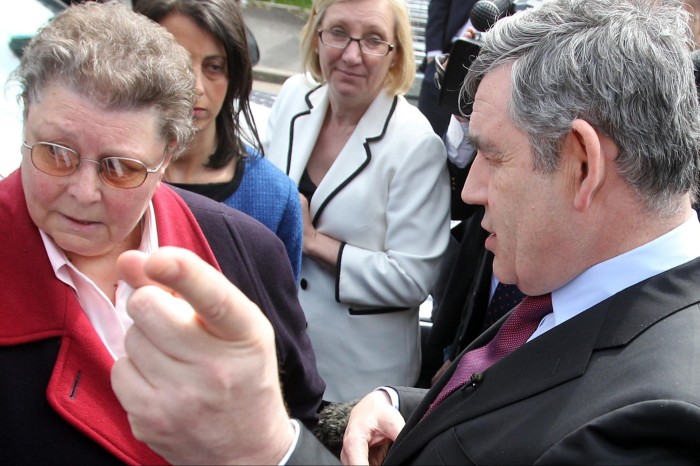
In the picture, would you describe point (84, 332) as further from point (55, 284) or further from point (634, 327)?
point (634, 327)

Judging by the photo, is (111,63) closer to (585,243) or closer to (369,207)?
(585,243)

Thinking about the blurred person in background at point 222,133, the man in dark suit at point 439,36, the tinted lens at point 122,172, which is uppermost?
the tinted lens at point 122,172

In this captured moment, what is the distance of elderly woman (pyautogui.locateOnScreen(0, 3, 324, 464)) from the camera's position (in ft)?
4.31

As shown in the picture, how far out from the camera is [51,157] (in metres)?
1.41

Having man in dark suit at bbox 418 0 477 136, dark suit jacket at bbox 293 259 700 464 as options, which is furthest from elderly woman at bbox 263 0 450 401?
man in dark suit at bbox 418 0 477 136

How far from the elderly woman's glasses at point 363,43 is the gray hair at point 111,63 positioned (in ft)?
3.84

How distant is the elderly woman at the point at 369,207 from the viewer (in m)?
2.50

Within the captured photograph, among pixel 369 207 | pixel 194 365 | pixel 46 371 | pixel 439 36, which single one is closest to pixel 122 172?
pixel 46 371

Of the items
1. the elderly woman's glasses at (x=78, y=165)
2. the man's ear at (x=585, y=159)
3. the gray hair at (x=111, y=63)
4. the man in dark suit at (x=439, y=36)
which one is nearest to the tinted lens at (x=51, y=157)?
the elderly woman's glasses at (x=78, y=165)

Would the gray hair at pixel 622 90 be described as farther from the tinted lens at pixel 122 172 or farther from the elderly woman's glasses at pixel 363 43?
the elderly woman's glasses at pixel 363 43

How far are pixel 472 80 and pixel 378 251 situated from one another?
965 mm

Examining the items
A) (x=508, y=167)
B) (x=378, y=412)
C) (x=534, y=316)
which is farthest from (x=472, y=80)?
(x=378, y=412)

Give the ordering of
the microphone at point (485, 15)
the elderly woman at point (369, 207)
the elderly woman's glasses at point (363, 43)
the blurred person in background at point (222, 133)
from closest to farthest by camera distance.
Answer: the blurred person in background at point (222, 133) < the microphone at point (485, 15) < the elderly woman at point (369, 207) < the elderly woman's glasses at point (363, 43)

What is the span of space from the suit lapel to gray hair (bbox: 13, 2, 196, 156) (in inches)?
31.5
